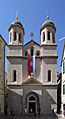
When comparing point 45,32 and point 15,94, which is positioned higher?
point 45,32

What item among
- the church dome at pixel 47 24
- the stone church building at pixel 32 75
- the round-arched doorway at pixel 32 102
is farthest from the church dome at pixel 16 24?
the round-arched doorway at pixel 32 102

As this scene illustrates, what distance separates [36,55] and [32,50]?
4.01ft

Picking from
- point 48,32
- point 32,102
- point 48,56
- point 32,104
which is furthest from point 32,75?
point 48,32

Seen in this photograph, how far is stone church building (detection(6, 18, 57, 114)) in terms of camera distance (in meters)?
53.2

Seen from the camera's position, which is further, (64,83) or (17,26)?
(17,26)

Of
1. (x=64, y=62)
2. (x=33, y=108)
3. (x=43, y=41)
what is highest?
(x=43, y=41)

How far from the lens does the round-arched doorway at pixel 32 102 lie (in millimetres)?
53500

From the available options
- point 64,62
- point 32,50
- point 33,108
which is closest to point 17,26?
point 32,50

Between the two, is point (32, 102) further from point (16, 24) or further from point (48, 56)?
point (16, 24)

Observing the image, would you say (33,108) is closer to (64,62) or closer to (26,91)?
(26,91)

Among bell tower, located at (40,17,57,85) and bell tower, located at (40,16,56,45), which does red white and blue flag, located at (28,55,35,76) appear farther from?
bell tower, located at (40,16,56,45)

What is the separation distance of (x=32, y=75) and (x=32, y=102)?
4.90m

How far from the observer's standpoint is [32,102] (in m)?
53.8

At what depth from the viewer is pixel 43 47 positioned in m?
55.1
